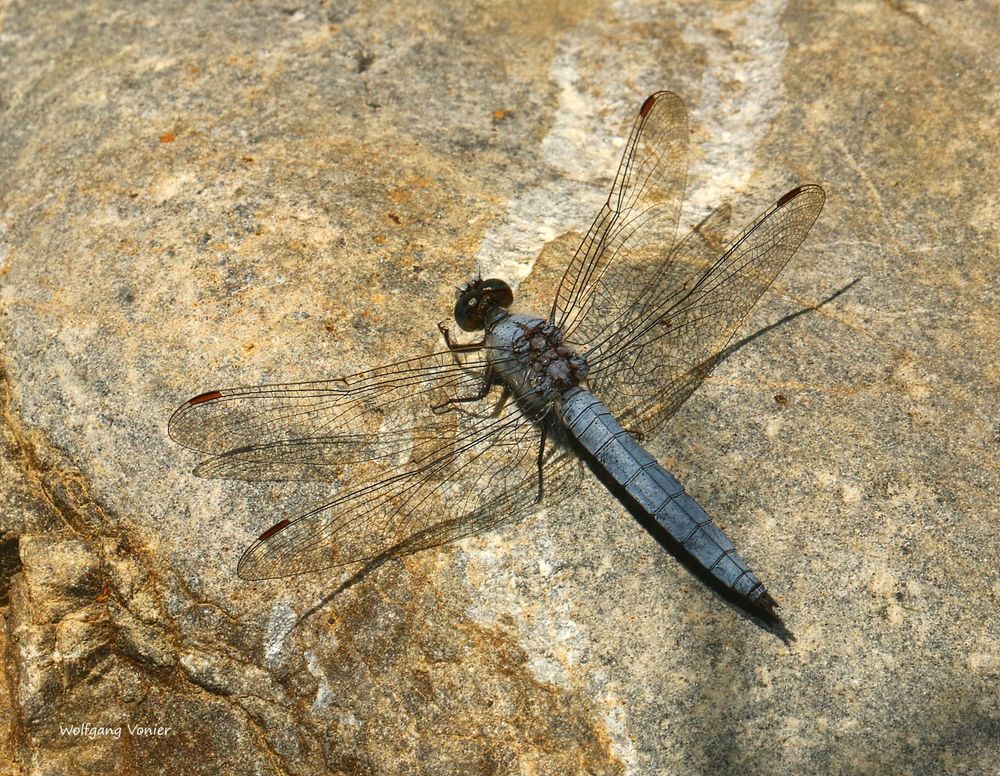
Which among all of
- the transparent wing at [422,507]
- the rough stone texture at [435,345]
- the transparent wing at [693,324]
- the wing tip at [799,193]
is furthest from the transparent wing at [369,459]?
the wing tip at [799,193]

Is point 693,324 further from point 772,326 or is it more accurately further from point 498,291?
point 498,291

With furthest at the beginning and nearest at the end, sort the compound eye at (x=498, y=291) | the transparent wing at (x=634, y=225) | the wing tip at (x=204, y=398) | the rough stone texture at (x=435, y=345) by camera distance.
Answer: the transparent wing at (x=634, y=225)
the compound eye at (x=498, y=291)
the wing tip at (x=204, y=398)
the rough stone texture at (x=435, y=345)

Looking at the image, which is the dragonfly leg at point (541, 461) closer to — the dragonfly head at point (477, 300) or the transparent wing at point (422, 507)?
the transparent wing at point (422, 507)

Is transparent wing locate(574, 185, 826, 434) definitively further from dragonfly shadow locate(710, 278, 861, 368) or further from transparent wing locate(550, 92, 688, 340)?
transparent wing locate(550, 92, 688, 340)

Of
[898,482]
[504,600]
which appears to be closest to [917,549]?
[898,482]

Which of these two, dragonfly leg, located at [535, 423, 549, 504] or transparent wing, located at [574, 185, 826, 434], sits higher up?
transparent wing, located at [574, 185, 826, 434]

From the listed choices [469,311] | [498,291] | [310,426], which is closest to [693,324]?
[498,291]

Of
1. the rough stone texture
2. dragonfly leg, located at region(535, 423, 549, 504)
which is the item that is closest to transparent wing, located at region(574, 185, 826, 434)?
the rough stone texture
